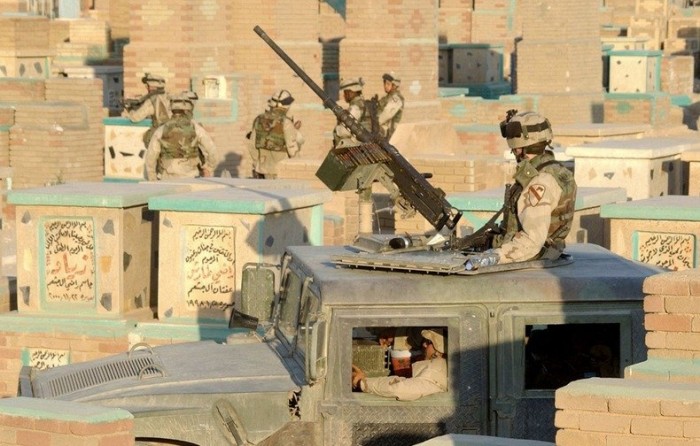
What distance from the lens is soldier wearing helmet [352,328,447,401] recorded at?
739 centimetres

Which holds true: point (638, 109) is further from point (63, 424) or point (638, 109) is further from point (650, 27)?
point (63, 424)

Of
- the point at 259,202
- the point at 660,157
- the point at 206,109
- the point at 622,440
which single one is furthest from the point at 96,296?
the point at 206,109

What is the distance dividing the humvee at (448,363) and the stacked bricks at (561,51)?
25676mm

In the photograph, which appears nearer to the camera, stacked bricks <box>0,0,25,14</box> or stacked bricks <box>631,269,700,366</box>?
stacked bricks <box>631,269,700,366</box>

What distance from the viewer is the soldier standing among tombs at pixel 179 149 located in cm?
1650

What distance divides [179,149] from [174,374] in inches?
348

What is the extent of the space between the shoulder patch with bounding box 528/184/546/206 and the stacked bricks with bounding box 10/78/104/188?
15.1 meters

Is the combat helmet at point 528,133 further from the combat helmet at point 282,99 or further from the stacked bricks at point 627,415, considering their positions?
the combat helmet at point 282,99

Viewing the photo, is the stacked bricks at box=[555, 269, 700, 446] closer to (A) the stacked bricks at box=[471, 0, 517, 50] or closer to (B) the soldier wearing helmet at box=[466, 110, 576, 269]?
(B) the soldier wearing helmet at box=[466, 110, 576, 269]

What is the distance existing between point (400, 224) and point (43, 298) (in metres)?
4.18

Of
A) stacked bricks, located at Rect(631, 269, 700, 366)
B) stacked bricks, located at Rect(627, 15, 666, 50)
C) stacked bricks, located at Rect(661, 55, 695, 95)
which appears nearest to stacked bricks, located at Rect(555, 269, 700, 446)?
stacked bricks, located at Rect(631, 269, 700, 366)

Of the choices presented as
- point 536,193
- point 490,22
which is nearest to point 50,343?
point 536,193

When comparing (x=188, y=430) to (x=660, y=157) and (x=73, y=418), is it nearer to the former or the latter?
(x=73, y=418)

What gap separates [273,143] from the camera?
2014 cm
